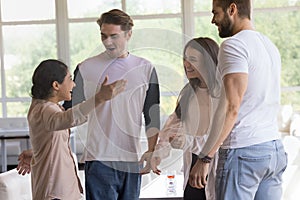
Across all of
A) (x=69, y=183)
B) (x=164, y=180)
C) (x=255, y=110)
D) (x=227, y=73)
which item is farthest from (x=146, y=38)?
(x=164, y=180)

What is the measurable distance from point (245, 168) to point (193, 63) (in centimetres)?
45

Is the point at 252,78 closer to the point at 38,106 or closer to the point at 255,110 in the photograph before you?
the point at 255,110

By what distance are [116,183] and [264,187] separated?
578 mm

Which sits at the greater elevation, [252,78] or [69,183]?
[252,78]

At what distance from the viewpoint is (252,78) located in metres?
2.18

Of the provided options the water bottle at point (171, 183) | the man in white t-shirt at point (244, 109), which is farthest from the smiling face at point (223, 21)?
the water bottle at point (171, 183)

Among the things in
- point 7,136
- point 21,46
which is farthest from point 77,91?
point 21,46

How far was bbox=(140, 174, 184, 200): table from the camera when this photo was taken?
3061 millimetres

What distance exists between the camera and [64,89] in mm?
2383

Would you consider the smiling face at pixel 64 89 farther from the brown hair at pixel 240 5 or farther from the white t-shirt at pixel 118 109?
the brown hair at pixel 240 5

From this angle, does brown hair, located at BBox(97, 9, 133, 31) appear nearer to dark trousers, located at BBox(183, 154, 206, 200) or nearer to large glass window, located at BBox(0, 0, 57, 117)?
dark trousers, located at BBox(183, 154, 206, 200)

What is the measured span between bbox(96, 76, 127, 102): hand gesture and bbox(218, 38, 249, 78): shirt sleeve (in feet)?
1.21

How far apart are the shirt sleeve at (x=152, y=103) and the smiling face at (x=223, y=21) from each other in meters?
0.30

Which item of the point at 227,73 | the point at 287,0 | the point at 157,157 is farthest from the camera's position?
the point at 287,0
